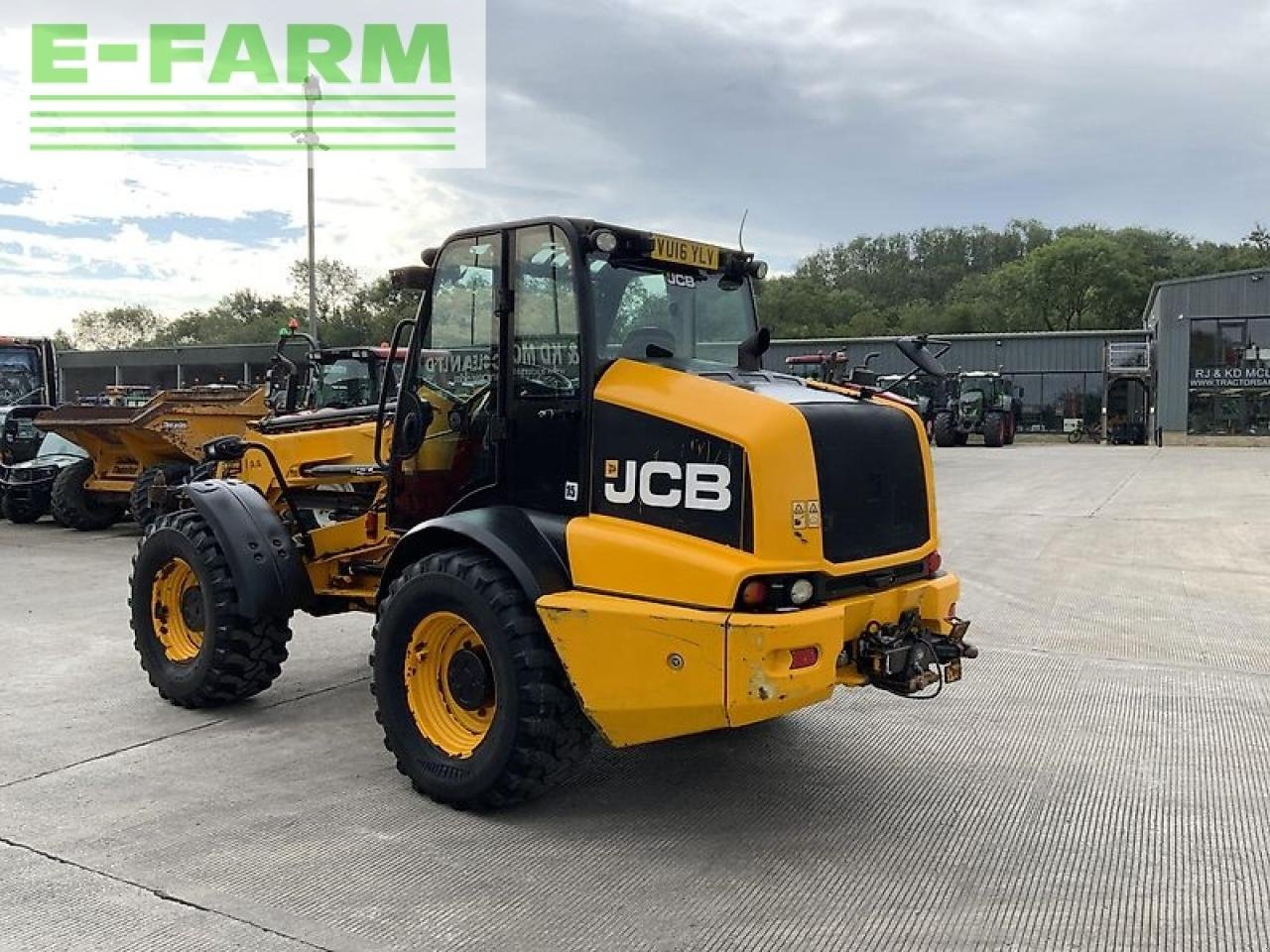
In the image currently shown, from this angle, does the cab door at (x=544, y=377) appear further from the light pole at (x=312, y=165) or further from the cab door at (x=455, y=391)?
the light pole at (x=312, y=165)

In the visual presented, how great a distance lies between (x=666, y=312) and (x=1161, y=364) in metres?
37.8

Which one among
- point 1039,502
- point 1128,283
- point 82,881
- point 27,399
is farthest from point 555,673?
point 1128,283

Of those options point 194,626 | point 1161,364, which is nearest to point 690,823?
point 194,626

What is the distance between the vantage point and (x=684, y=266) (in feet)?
15.8

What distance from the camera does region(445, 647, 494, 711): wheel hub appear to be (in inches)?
174

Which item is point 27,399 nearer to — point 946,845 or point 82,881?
point 82,881

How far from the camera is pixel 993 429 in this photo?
112ft

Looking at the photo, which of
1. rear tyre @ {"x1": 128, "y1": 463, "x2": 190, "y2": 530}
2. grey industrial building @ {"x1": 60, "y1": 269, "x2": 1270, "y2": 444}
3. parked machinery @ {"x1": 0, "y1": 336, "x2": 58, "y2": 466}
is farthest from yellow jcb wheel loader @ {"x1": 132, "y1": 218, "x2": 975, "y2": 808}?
grey industrial building @ {"x1": 60, "y1": 269, "x2": 1270, "y2": 444}

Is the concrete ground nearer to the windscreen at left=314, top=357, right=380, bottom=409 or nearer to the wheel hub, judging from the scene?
the wheel hub

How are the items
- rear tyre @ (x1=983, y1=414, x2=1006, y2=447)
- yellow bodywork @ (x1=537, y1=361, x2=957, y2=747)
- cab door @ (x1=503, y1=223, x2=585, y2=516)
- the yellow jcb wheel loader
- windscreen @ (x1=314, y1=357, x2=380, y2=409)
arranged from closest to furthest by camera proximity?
yellow bodywork @ (x1=537, y1=361, x2=957, y2=747) < the yellow jcb wheel loader < cab door @ (x1=503, y1=223, x2=585, y2=516) < windscreen @ (x1=314, y1=357, x2=380, y2=409) < rear tyre @ (x1=983, y1=414, x2=1006, y2=447)

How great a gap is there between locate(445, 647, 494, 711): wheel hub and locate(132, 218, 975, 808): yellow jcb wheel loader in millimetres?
11

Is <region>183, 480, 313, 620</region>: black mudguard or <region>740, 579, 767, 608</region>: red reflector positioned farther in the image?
<region>183, 480, 313, 620</region>: black mudguard

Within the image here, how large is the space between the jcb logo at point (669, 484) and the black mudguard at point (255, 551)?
2182mm

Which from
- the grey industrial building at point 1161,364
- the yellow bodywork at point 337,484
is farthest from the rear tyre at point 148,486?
the grey industrial building at point 1161,364
